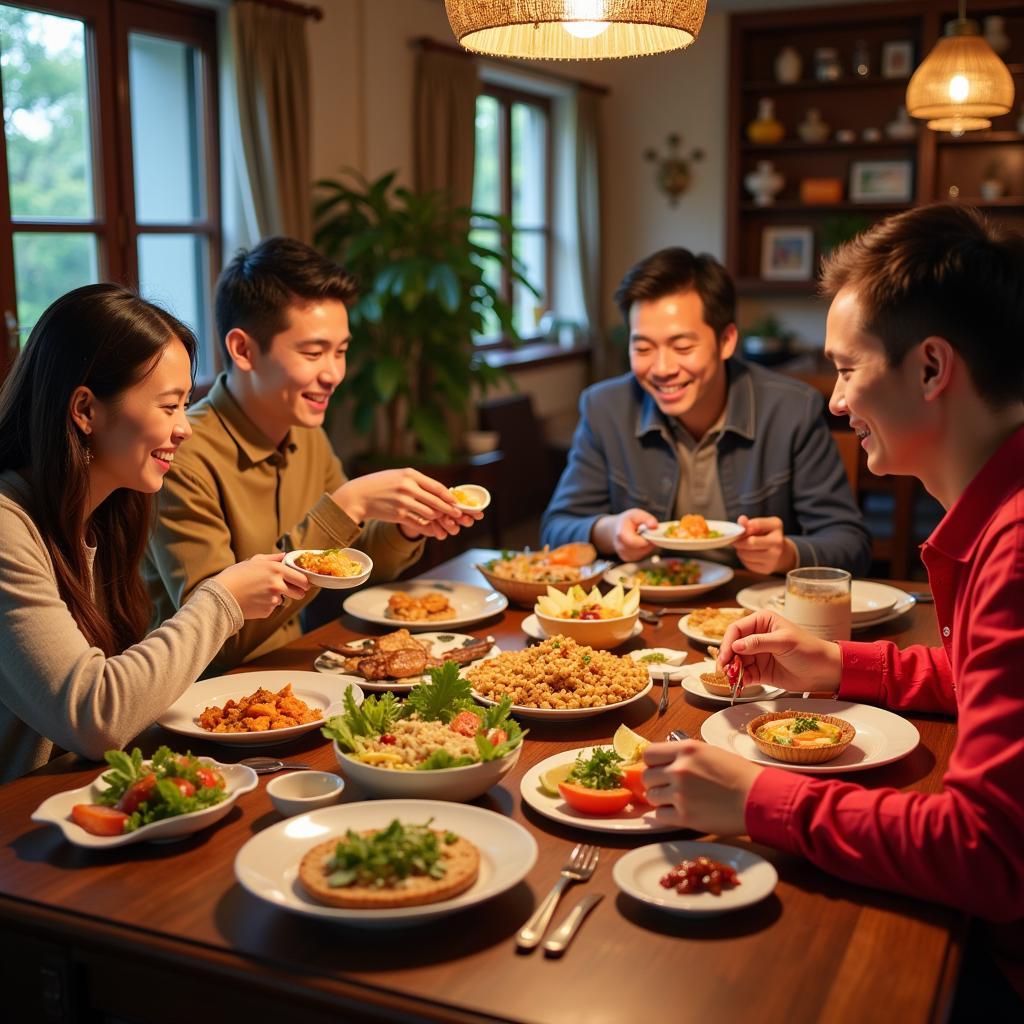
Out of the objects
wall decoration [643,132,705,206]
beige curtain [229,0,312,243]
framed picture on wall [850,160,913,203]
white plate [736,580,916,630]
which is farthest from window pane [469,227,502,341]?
white plate [736,580,916,630]

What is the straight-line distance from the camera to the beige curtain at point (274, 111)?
4.57m

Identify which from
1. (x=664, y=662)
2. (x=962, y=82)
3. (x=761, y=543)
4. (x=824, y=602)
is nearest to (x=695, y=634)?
(x=664, y=662)

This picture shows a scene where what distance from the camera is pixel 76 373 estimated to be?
1.66 meters

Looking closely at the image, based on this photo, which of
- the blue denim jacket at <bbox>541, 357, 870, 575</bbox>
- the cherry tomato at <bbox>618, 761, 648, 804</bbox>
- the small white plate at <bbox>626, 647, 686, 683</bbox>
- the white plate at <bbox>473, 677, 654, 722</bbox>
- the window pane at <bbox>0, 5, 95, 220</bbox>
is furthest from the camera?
the window pane at <bbox>0, 5, 95, 220</bbox>

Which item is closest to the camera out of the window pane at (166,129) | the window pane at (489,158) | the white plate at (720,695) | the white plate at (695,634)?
the white plate at (720,695)

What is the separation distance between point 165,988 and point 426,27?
5.68m

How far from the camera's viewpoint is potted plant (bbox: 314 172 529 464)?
4.57m

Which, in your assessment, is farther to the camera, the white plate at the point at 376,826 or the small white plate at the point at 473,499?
the small white plate at the point at 473,499

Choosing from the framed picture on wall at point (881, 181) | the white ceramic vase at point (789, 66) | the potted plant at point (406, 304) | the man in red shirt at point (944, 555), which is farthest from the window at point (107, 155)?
the framed picture on wall at point (881, 181)

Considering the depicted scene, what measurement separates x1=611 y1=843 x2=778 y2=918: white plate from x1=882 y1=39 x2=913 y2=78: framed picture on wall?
23.6 feet

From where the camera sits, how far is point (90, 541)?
1.83 meters

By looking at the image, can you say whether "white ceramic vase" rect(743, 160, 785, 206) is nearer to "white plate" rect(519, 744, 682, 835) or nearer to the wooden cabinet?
the wooden cabinet

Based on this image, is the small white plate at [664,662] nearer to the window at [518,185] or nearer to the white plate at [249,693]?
the white plate at [249,693]

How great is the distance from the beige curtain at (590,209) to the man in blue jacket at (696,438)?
17.0 ft
